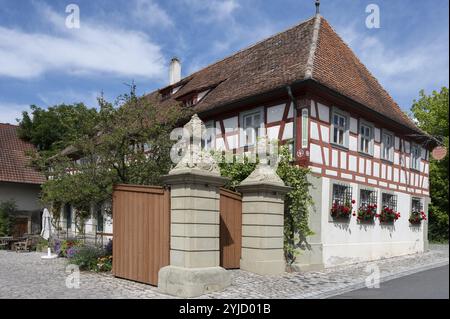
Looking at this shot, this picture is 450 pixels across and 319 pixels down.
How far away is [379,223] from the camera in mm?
15227

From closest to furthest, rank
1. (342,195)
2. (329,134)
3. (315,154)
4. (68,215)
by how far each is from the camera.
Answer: (315,154)
(329,134)
(342,195)
(68,215)

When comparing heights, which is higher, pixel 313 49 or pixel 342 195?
pixel 313 49

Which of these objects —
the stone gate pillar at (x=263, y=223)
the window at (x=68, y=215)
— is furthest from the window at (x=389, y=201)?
the window at (x=68, y=215)

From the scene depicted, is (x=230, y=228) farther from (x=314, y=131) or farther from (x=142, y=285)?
(x=314, y=131)

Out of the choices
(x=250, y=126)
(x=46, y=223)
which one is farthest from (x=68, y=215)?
(x=250, y=126)

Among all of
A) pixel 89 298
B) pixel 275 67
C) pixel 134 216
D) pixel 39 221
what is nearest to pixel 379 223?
pixel 275 67

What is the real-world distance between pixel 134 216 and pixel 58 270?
3170 mm

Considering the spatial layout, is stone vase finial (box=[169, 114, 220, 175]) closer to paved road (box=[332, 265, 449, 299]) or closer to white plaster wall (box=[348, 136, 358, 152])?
paved road (box=[332, 265, 449, 299])

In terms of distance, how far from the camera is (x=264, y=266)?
10.1m

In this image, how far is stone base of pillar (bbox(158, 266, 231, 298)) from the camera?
7.71 meters

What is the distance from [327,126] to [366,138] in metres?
2.66

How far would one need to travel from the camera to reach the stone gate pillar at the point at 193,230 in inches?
310

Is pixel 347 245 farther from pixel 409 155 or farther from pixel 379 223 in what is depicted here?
pixel 409 155

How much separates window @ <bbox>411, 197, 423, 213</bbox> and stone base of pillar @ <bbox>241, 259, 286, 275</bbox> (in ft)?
32.7
